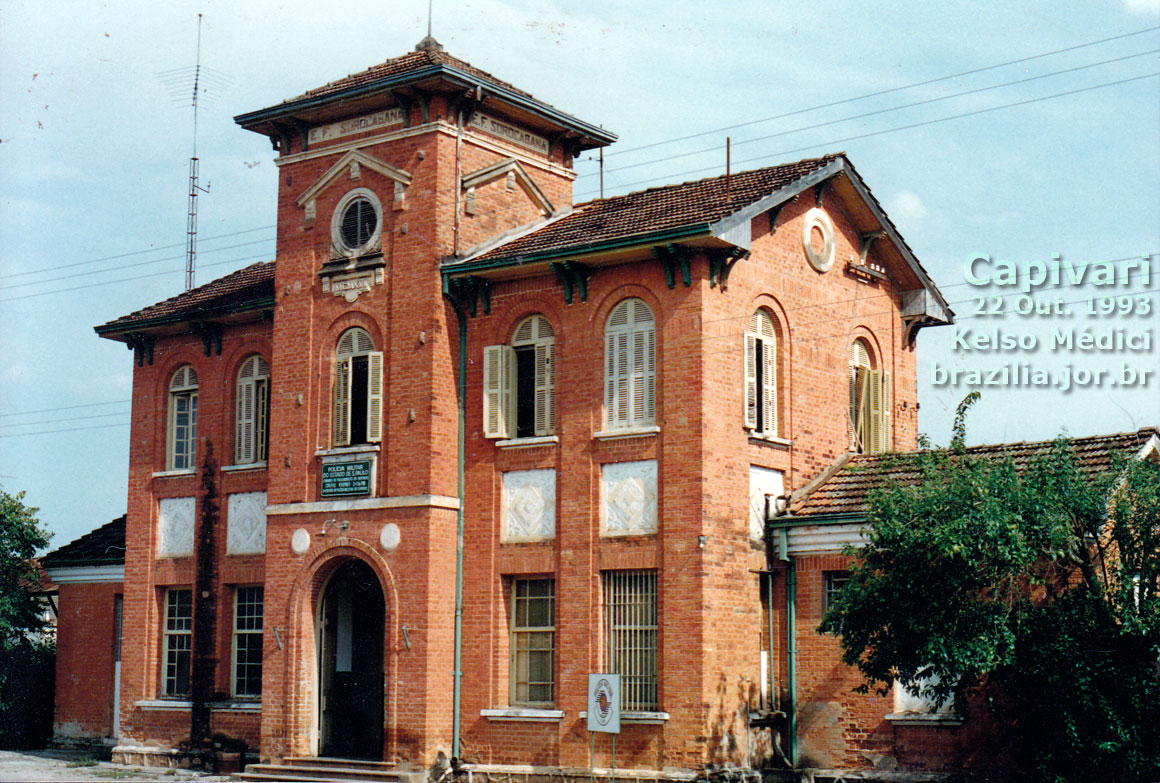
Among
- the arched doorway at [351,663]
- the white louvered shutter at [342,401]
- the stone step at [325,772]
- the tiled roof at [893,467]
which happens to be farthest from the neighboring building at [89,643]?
the tiled roof at [893,467]

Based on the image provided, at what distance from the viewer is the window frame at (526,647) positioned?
78.6 ft

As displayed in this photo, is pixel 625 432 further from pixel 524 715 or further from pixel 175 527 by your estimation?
pixel 175 527

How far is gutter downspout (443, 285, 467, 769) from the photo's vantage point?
79.4 ft

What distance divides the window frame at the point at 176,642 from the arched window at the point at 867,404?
42.8 ft

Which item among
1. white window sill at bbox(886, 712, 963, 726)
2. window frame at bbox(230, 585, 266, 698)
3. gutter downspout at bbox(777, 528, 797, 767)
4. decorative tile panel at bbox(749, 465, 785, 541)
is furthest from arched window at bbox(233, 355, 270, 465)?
white window sill at bbox(886, 712, 963, 726)

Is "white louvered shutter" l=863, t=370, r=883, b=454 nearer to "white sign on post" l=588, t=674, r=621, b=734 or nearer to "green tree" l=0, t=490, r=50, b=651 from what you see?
"white sign on post" l=588, t=674, r=621, b=734

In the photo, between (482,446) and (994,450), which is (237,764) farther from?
(994,450)

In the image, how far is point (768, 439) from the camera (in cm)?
2411

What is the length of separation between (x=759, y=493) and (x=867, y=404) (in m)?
4.43

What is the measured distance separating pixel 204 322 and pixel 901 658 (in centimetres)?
1591

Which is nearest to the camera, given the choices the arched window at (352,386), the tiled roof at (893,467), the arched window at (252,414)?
the tiled roof at (893,467)

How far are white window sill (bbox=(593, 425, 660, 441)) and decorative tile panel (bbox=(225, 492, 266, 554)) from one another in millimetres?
7649

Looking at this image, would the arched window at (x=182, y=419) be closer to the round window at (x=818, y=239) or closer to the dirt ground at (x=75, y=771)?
the dirt ground at (x=75, y=771)

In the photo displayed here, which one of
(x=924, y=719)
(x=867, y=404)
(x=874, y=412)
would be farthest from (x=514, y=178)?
(x=924, y=719)
